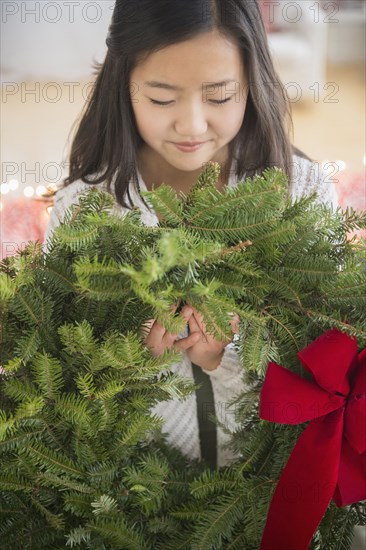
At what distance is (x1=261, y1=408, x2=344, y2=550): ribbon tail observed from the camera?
639 millimetres

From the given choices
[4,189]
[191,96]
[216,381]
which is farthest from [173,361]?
[4,189]

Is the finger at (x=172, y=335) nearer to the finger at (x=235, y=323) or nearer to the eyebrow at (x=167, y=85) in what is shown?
the finger at (x=235, y=323)

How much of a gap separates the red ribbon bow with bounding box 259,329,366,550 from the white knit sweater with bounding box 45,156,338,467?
0.51ft

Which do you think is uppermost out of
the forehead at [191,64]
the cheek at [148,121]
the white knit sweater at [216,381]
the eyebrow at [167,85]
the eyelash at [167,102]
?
the forehead at [191,64]

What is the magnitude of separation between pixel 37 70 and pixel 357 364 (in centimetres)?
271

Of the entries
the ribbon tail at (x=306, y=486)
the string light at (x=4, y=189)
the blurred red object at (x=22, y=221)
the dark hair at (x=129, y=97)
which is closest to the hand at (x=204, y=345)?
the ribbon tail at (x=306, y=486)

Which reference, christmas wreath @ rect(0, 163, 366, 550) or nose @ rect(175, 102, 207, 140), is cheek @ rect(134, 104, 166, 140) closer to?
nose @ rect(175, 102, 207, 140)

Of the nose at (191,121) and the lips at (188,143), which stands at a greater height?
the nose at (191,121)

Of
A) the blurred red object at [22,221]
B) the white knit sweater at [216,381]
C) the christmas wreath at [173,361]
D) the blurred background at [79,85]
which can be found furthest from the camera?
the blurred background at [79,85]

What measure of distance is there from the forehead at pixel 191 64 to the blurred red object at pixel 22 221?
17.9 inches

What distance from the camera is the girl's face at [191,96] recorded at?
1041 mm

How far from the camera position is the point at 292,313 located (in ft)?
2.23

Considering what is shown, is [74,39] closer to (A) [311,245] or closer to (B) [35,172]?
(B) [35,172]

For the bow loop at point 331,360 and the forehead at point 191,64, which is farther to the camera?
the forehead at point 191,64
